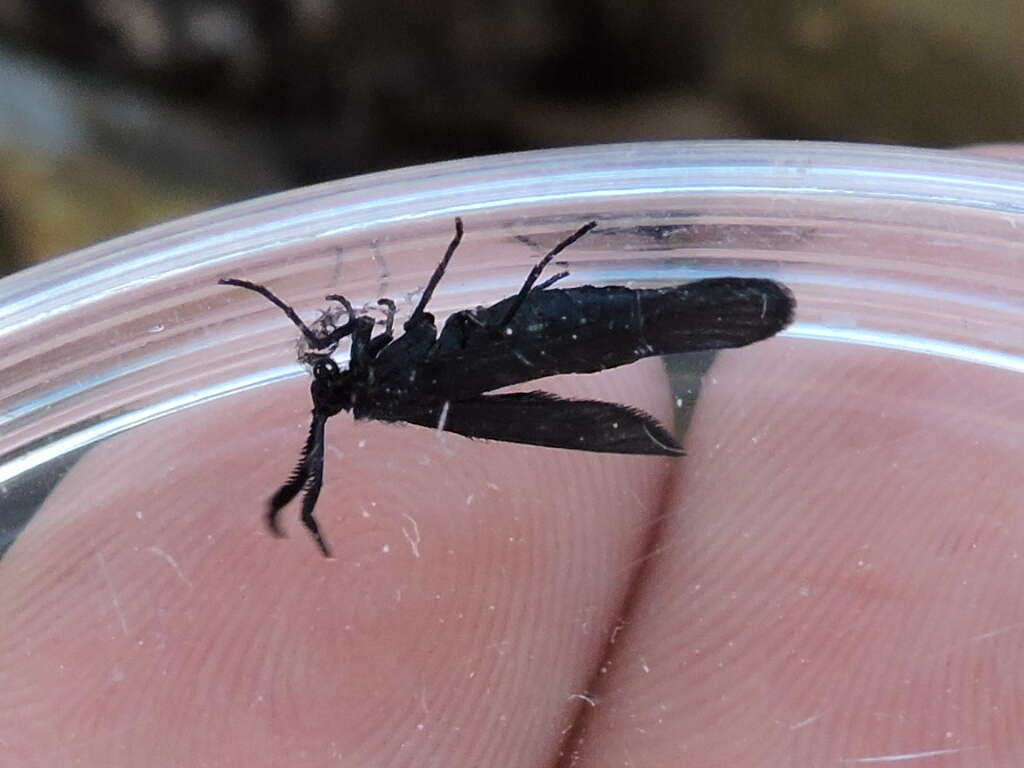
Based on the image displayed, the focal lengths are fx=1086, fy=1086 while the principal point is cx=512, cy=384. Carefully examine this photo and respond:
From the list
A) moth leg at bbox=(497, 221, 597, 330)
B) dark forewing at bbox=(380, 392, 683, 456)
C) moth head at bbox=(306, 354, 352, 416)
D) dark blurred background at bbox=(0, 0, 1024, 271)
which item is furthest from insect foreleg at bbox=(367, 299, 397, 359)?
dark blurred background at bbox=(0, 0, 1024, 271)

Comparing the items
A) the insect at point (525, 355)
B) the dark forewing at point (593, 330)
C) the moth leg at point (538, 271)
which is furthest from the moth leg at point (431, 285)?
the moth leg at point (538, 271)

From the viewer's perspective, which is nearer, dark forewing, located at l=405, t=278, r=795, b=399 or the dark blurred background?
dark forewing, located at l=405, t=278, r=795, b=399

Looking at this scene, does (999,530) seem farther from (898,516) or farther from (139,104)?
(139,104)

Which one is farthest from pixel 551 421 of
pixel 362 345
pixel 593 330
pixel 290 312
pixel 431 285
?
pixel 290 312

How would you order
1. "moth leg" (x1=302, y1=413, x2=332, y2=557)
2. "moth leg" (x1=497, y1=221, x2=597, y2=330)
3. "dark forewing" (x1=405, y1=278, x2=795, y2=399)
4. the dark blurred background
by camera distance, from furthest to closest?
the dark blurred background → "moth leg" (x1=302, y1=413, x2=332, y2=557) → "moth leg" (x1=497, y1=221, x2=597, y2=330) → "dark forewing" (x1=405, y1=278, x2=795, y2=399)

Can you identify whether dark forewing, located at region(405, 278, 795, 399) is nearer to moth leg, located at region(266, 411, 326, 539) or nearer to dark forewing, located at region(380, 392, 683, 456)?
dark forewing, located at region(380, 392, 683, 456)

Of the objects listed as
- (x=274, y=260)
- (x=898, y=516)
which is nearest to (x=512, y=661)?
(x=898, y=516)
